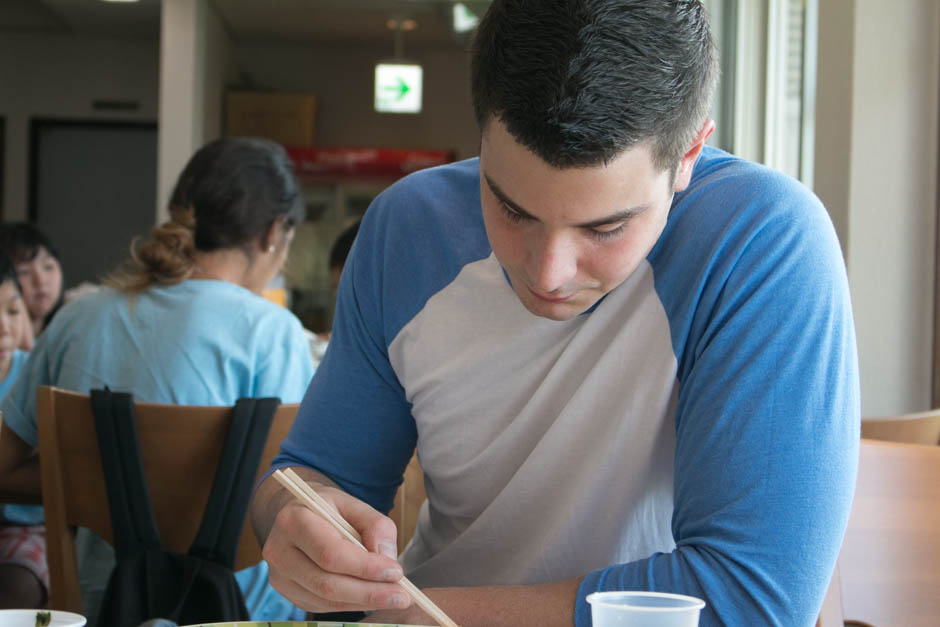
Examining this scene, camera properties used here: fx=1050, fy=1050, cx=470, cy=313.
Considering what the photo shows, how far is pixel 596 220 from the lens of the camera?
2.86 feet

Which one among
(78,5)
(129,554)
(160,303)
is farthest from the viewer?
(78,5)

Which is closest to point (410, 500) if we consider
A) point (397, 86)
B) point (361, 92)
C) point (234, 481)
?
point (234, 481)

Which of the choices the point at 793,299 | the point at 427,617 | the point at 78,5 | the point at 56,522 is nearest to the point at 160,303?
the point at 56,522

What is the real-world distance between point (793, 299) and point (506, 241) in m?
0.26

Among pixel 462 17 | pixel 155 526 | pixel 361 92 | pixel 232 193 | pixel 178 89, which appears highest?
pixel 462 17

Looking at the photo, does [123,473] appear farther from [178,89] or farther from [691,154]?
[178,89]

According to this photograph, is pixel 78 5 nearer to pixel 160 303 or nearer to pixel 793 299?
pixel 160 303

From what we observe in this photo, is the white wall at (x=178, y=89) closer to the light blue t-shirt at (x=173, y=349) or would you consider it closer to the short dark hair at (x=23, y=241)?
the short dark hair at (x=23, y=241)

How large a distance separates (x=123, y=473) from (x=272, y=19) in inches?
296

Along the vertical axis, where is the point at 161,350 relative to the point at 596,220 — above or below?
below

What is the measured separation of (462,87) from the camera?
9.45 meters

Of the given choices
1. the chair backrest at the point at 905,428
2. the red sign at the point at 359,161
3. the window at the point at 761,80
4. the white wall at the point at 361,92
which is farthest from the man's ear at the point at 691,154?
the white wall at the point at 361,92

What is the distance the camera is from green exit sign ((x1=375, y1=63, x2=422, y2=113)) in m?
Result: 7.82

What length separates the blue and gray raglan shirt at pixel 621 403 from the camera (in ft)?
2.91
